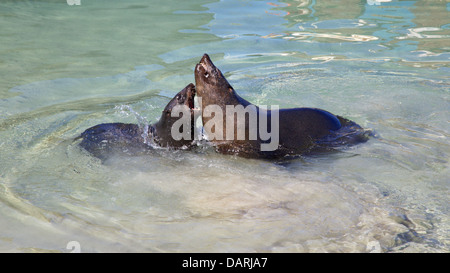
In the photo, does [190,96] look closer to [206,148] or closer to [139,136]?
[206,148]

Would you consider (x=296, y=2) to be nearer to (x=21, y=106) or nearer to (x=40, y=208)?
(x=21, y=106)

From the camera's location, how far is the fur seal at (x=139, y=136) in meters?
4.88

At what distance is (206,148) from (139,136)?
0.68m

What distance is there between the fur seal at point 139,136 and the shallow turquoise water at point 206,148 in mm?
123

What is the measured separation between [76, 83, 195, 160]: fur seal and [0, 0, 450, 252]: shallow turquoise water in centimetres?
12

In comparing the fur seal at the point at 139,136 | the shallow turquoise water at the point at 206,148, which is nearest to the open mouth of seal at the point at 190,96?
the fur seal at the point at 139,136

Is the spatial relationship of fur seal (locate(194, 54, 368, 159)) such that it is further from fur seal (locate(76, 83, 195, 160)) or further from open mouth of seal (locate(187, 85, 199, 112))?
fur seal (locate(76, 83, 195, 160))

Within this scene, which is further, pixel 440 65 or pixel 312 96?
pixel 440 65

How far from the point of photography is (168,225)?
11.8 ft

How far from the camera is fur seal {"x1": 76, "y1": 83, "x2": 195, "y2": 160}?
16.0 ft

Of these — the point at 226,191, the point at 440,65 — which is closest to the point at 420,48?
the point at 440,65

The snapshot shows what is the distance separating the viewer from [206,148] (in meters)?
4.89
